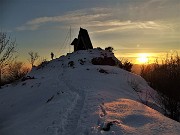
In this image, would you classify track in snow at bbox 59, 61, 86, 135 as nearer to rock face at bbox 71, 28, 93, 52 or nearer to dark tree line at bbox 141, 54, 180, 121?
dark tree line at bbox 141, 54, 180, 121

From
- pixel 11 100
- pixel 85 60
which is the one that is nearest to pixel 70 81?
pixel 11 100

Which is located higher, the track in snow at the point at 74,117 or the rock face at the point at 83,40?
the rock face at the point at 83,40

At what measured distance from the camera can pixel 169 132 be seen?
10.8 metres

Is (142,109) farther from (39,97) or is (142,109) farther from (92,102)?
(39,97)

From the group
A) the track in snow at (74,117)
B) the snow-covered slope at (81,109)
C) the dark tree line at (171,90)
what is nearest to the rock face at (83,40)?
the snow-covered slope at (81,109)

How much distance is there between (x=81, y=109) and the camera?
14.8m

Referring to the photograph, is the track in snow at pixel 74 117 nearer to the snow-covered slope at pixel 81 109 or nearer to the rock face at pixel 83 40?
the snow-covered slope at pixel 81 109

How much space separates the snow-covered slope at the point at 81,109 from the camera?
454 inches

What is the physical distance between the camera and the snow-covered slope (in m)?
11.5

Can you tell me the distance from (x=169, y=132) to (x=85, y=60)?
937 inches

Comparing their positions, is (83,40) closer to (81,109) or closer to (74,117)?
(81,109)

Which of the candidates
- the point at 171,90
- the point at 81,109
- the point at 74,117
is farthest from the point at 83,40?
the point at 74,117

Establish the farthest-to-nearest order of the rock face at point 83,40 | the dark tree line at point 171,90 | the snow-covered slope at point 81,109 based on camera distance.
Answer: the rock face at point 83,40 → the dark tree line at point 171,90 → the snow-covered slope at point 81,109

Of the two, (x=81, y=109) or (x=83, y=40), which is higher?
(x=83, y=40)
